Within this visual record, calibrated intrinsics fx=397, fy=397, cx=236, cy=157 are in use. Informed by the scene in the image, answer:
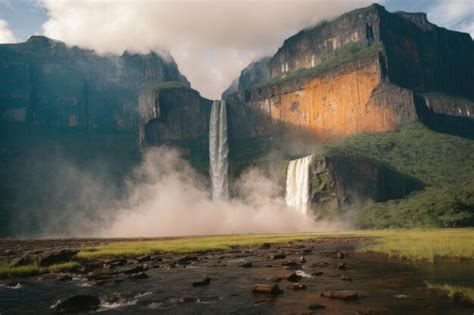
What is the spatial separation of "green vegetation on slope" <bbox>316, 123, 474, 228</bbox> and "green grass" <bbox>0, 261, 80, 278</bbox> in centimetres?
5785

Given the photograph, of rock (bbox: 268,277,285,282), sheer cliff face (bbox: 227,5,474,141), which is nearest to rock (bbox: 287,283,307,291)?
rock (bbox: 268,277,285,282)

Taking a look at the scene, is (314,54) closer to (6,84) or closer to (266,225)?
(266,225)

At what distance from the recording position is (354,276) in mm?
17812

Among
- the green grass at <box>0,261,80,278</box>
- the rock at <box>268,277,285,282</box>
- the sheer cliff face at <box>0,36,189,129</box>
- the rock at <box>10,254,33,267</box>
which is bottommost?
the rock at <box>268,277,285,282</box>

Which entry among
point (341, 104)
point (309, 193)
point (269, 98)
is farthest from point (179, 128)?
point (309, 193)

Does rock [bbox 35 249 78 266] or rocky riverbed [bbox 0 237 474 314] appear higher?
rock [bbox 35 249 78 266]

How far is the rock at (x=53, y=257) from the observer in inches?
935

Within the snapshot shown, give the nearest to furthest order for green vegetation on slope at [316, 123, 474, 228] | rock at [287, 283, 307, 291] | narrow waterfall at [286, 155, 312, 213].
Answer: rock at [287, 283, 307, 291], green vegetation on slope at [316, 123, 474, 228], narrow waterfall at [286, 155, 312, 213]

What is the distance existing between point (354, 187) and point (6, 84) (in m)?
137

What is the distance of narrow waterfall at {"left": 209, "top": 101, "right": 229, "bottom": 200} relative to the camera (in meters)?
119

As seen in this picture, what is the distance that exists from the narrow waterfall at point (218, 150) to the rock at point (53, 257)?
294 ft

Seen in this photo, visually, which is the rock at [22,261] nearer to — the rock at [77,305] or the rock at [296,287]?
the rock at [77,305]

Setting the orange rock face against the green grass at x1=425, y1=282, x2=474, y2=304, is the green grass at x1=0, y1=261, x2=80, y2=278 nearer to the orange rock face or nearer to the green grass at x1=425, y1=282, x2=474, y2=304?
the green grass at x1=425, y1=282, x2=474, y2=304

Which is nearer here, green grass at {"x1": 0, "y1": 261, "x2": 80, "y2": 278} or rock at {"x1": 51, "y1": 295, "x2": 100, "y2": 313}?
rock at {"x1": 51, "y1": 295, "x2": 100, "y2": 313}
